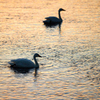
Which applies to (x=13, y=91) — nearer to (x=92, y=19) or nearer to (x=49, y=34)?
(x=49, y=34)

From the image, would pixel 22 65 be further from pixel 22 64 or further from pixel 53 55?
pixel 53 55

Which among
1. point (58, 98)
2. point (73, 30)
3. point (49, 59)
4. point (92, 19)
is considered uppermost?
point (92, 19)

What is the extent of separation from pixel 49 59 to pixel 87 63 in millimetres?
2188

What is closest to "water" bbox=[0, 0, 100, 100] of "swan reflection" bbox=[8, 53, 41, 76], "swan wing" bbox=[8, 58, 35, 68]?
"swan reflection" bbox=[8, 53, 41, 76]

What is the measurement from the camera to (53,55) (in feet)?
65.6

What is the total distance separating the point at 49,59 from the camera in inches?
752

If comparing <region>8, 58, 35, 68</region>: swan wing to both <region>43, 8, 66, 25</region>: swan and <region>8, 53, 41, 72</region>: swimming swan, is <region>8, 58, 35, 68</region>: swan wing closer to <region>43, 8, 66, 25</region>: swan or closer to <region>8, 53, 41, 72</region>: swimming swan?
<region>8, 53, 41, 72</region>: swimming swan

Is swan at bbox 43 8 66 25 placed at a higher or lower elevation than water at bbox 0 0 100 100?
higher

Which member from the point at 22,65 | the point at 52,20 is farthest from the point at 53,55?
the point at 52,20

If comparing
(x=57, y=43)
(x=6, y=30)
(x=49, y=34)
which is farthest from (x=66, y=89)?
(x=6, y=30)

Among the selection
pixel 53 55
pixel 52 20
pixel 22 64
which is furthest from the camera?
pixel 52 20

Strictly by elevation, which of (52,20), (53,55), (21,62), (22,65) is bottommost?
(22,65)

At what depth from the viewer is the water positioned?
1434 centimetres

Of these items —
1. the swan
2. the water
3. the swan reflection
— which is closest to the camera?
the water
